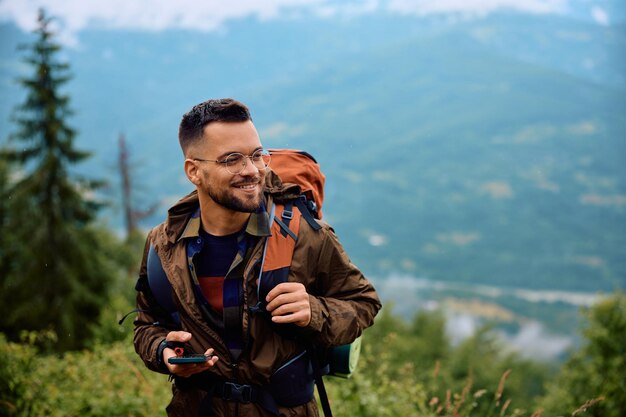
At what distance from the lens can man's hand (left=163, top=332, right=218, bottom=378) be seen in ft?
7.43

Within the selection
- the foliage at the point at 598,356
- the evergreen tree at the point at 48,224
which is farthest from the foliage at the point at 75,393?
the foliage at the point at 598,356

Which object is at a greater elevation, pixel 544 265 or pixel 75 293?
pixel 75 293

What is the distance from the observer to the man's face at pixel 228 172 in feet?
7.88

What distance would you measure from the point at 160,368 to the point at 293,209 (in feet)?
2.86

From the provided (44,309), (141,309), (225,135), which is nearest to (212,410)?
(141,309)

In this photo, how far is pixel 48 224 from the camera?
75.0 feet

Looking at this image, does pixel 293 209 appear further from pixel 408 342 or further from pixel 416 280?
pixel 416 280

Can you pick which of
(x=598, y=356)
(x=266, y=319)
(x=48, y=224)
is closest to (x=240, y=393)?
(x=266, y=319)

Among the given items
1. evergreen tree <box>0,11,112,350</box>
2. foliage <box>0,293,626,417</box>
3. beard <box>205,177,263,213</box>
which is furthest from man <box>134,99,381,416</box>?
evergreen tree <box>0,11,112,350</box>

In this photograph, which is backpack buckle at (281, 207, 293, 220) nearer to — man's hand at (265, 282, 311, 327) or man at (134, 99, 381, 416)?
man at (134, 99, 381, 416)

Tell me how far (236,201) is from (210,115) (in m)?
0.39

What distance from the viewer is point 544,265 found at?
19050cm

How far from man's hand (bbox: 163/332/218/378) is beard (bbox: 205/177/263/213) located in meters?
0.54

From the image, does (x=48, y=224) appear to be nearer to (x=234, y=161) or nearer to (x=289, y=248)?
(x=234, y=161)
